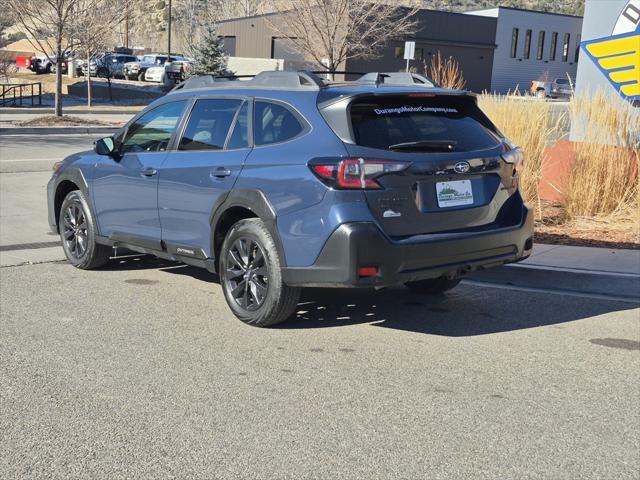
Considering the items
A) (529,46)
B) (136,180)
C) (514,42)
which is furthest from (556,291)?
(529,46)

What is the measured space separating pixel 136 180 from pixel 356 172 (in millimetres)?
2546

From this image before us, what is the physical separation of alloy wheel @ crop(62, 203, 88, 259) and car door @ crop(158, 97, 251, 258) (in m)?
1.46

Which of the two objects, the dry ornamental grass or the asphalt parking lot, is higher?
the dry ornamental grass

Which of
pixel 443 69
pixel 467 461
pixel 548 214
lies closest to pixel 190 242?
pixel 467 461

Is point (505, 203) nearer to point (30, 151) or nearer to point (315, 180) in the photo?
point (315, 180)

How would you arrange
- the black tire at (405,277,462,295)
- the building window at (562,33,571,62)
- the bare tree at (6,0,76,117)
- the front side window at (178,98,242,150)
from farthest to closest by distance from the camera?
the building window at (562,33,571,62)
the bare tree at (6,0,76,117)
the black tire at (405,277,462,295)
the front side window at (178,98,242,150)

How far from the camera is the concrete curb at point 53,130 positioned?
75.3ft

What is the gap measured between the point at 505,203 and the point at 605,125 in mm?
4834

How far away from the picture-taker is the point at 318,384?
192 inches

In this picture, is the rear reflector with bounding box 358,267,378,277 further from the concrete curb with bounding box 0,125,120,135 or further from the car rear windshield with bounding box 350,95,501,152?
the concrete curb with bounding box 0,125,120,135

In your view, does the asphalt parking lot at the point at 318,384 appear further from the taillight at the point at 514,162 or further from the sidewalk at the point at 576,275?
the taillight at the point at 514,162

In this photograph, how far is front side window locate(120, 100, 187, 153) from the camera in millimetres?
6867

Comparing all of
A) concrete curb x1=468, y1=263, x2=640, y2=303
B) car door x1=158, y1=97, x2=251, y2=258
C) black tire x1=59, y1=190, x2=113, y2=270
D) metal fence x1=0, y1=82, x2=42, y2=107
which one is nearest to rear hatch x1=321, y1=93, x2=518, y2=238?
car door x1=158, y1=97, x2=251, y2=258

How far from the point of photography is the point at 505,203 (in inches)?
239
